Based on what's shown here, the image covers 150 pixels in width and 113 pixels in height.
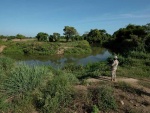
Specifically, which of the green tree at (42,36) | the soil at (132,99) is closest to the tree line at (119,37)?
the green tree at (42,36)

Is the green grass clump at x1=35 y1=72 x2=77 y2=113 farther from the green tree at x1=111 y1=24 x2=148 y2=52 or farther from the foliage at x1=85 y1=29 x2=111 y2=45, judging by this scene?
the foliage at x1=85 y1=29 x2=111 y2=45

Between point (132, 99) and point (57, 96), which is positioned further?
point (132, 99)

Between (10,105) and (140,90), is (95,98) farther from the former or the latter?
(10,105)

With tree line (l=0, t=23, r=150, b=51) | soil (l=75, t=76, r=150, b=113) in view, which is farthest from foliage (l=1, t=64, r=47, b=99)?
tree line (l=0, t=23, r=150, b=51)

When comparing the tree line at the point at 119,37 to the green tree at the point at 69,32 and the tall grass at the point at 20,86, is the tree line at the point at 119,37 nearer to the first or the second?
the green tree at the point at 69,32

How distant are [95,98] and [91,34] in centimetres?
7276

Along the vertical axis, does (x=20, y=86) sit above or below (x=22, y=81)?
below

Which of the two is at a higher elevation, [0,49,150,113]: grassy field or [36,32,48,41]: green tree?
[36,32,48,41]: green tree

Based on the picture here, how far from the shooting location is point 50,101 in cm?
686

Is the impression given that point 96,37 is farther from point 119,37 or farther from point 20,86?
point 20,86

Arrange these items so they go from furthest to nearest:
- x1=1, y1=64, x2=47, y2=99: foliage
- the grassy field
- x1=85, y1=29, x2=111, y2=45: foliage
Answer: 1. x1=85, y1=29, x2=111, y2=45: foliage
2. x1=1, y1=64, x2=47, y2=99: foliage
3. the grassy field

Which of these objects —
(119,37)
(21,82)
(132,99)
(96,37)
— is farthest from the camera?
(96,37)

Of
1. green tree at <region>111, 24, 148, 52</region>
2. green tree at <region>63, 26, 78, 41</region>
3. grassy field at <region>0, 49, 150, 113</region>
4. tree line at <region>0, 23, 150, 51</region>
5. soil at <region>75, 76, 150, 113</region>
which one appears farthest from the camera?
green tree at <region>63, 26, 78, 41</region>

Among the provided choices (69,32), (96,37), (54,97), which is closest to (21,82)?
(54,97)
